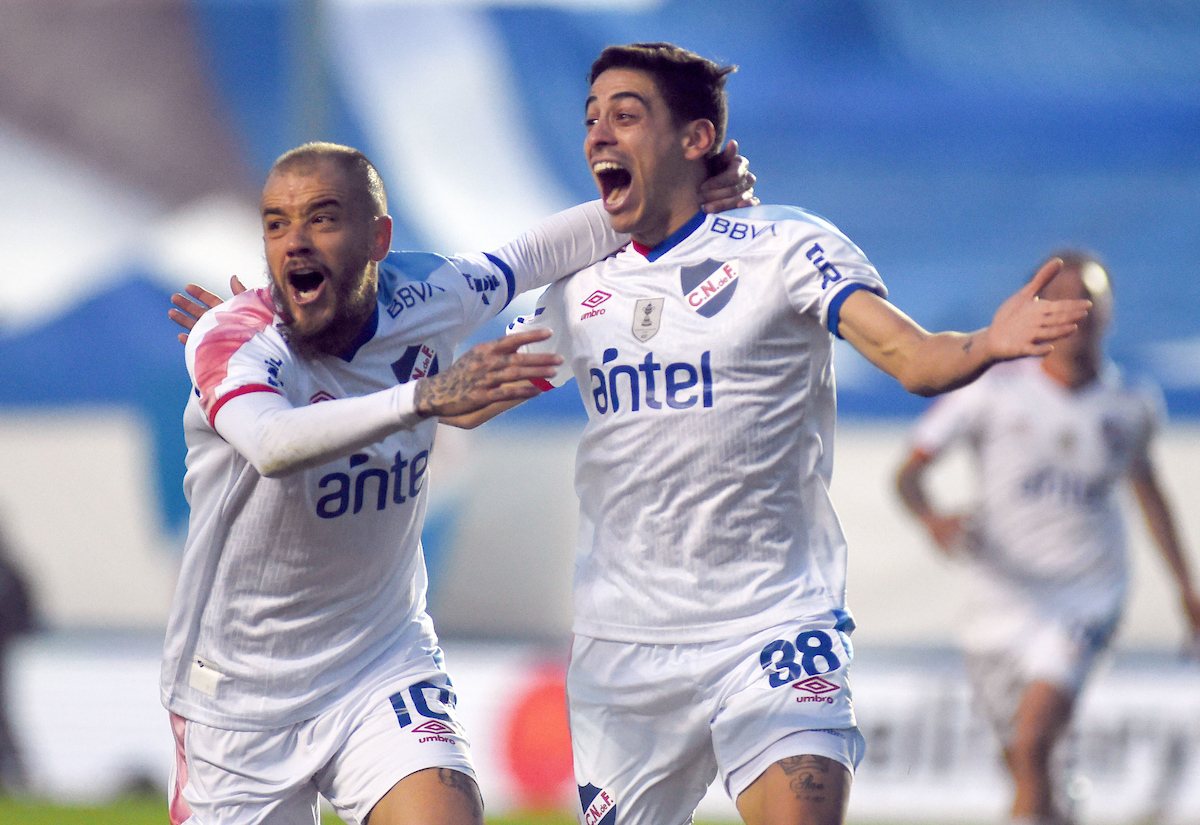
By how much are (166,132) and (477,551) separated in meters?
5.42

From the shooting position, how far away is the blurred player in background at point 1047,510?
21.9 ft

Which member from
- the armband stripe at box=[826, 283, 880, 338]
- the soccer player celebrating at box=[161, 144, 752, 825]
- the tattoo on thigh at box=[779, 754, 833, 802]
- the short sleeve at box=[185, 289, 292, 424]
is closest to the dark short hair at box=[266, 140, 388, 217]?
the soccer player celebrating at box=[161, 144, 752, 825]

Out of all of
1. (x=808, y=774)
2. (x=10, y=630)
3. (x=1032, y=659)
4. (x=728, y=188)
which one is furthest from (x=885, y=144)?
(x=808, y=774)

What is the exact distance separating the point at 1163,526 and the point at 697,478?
383cm

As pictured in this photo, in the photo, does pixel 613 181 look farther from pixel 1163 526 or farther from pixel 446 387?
pixel 1163 526

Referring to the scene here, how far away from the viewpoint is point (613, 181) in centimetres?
416

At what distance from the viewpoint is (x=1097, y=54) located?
12.1 meters

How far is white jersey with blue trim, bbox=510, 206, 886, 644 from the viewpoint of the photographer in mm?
3889

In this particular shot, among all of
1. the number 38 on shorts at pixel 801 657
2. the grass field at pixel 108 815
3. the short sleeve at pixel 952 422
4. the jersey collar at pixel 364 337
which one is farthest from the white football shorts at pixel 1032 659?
the jersey collar at pixel 364 337

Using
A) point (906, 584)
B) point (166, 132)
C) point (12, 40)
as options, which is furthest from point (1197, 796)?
point (12, 40)

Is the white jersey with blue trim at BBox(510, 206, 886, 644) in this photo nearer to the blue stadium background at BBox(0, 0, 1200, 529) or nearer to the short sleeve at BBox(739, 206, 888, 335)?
the short sleeve at BBox(739, 206, 888, 335)

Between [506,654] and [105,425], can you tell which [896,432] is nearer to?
[506,654]

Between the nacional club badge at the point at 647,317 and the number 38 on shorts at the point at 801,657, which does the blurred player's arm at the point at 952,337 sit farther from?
the number 38 on shorts at the point at 801,657

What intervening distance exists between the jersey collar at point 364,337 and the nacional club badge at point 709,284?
81cm
